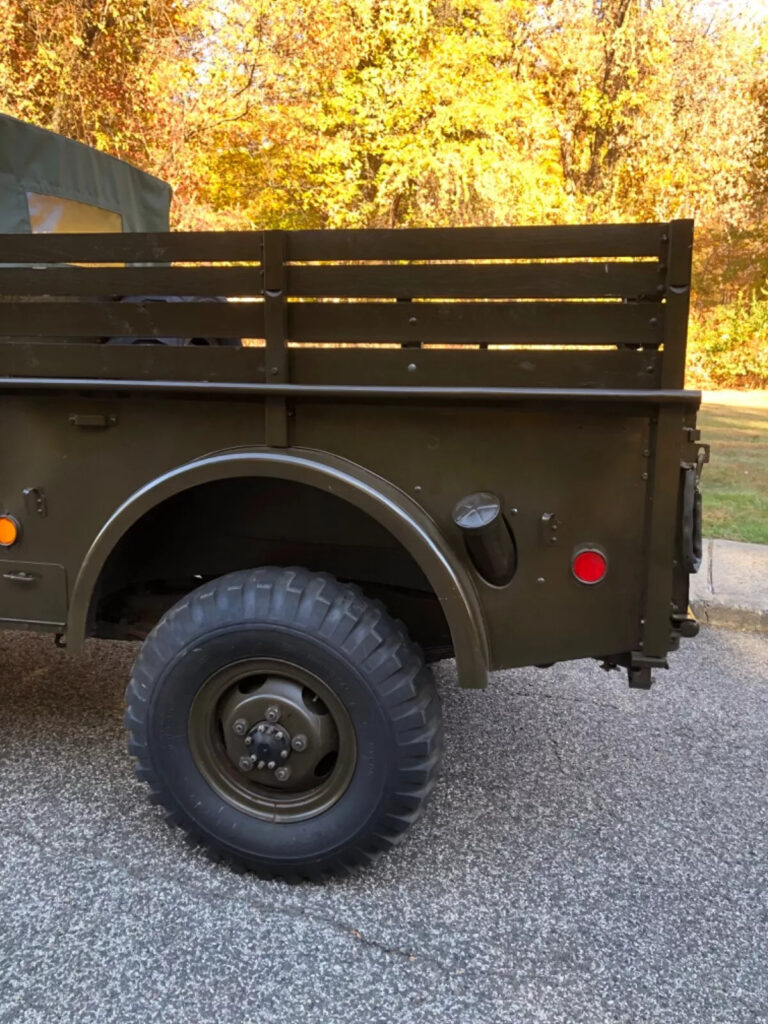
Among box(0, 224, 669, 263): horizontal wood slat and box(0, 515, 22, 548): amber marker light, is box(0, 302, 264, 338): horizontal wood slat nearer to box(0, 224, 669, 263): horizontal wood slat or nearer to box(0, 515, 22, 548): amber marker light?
box(0, 224, 669, 263): horizontal wood slat

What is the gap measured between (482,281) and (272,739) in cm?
146

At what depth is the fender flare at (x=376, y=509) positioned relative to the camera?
8.21 feet

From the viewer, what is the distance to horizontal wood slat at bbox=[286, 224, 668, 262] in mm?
2340

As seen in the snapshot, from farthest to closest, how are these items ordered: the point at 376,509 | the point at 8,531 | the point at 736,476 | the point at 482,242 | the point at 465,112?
the point at 465,112 < the point at 736,476 < the point at 8,531 < the point at 376,509 < the point at 482,242

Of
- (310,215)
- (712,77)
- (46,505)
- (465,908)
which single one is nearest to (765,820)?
(465,908)

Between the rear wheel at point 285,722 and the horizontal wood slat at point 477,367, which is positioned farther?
the rear wheel at point 285,722

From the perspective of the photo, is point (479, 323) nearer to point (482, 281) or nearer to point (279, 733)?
point (482, 281)

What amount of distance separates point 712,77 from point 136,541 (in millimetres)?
16723

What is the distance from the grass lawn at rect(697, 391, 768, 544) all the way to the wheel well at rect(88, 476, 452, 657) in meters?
4.34

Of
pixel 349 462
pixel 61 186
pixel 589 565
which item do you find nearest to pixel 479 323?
pixel 349 462

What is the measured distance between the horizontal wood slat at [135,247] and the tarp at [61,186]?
955 mm

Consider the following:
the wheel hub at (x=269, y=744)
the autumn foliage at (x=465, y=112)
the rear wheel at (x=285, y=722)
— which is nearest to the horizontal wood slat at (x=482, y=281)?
the rear wheel at (x=285, y=722)

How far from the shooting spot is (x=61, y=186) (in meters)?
3.72

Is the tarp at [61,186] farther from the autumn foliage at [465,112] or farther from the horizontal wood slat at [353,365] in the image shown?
the autumn foliage at [465,112]
